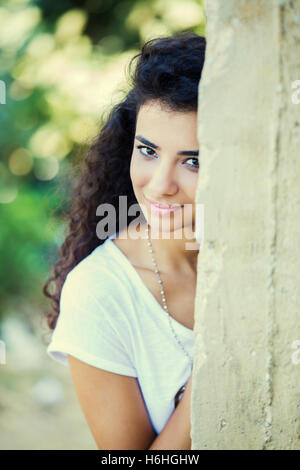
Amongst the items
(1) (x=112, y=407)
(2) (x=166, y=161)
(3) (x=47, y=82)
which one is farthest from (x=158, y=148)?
(3) (x=47, y=82)

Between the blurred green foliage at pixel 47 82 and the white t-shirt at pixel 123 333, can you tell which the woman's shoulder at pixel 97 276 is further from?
the blurred green foliage at pixel 47 82

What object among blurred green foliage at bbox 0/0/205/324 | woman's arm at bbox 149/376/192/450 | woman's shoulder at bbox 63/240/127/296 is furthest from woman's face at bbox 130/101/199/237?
blurred green foliage at bbox 0/0/205/324

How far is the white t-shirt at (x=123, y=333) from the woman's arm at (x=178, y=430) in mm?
115

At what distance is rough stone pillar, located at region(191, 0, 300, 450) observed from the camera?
1.08 metres

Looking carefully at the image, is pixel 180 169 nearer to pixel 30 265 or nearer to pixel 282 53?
pixel 282 53

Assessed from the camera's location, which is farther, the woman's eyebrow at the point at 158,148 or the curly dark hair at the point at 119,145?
the curly dark hair at the point at 119,145

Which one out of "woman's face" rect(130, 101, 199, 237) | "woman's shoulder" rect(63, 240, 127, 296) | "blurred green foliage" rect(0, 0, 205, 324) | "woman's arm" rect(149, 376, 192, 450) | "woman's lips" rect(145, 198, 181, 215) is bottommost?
"woman's arm" rect(149, 376, 192, 450)

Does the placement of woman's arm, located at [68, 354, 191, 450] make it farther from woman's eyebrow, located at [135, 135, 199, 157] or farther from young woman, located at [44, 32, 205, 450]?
woman's eyebrow, located at [135, 135, 199, 157]

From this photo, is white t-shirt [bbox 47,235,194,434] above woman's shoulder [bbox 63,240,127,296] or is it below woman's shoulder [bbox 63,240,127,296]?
below

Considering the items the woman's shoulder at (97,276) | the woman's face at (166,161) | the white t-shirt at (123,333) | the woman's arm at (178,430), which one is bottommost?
the woman's arm at (178,430)

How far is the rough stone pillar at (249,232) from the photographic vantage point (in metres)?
1.08

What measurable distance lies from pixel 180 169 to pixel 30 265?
3278 mm

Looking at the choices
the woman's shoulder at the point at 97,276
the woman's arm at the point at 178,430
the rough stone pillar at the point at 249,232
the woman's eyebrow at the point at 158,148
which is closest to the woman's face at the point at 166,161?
the woman's eyebrow at the point at 158,148

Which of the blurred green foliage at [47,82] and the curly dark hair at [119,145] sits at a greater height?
the blurred green foliage at [47,82]
